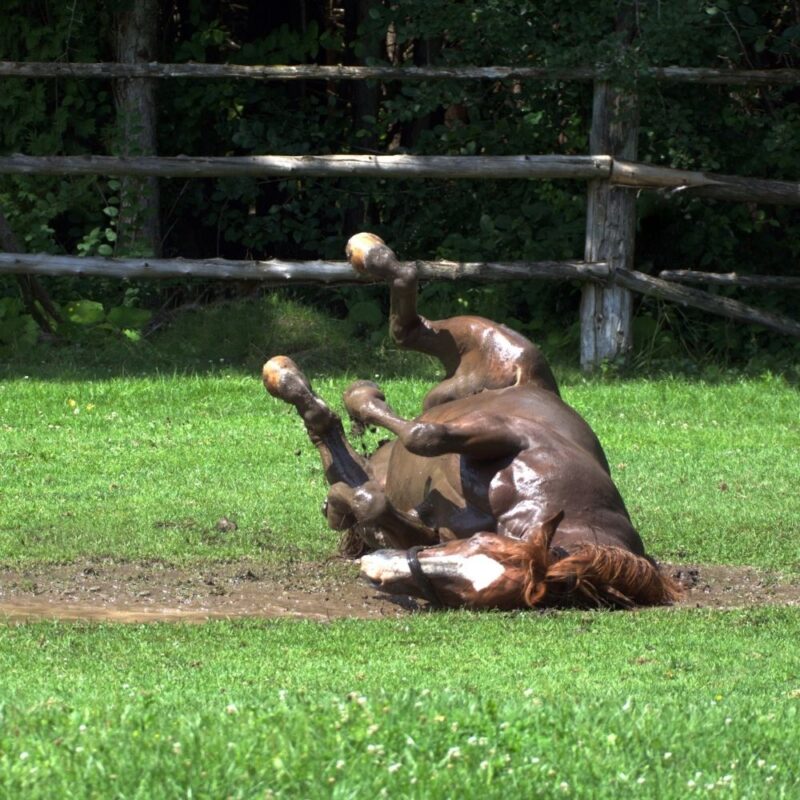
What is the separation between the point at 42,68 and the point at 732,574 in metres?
8.12

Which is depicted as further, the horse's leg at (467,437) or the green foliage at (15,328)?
the green foliage at (15,328)

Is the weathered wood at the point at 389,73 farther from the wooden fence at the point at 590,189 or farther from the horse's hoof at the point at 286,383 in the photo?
the horse's hoof at the point at 286,383

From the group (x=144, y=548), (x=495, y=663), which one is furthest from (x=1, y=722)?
(x=144, y=548)

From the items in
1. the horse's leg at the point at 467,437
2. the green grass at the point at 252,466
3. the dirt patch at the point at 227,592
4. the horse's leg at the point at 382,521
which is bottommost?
the green grass at the point at 252,466

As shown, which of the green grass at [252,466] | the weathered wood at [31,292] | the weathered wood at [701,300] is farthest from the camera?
the weathered wood at [31,292]

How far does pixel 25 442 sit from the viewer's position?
35.0ft

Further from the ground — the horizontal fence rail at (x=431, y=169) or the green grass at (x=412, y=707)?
the horizontal fence rail at (x=431, y=169)

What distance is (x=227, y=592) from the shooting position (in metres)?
7.26

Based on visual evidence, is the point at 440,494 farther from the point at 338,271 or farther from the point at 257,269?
the point at 257,269

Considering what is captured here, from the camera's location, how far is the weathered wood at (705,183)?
13148mm

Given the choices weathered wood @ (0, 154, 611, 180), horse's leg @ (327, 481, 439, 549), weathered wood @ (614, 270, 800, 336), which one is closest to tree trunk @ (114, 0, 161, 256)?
weathered wood @ (0, 154, 611, 180)

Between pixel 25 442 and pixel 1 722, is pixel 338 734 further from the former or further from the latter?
pixel 25 442

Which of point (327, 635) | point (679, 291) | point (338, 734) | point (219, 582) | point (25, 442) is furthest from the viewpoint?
point (679, 291)

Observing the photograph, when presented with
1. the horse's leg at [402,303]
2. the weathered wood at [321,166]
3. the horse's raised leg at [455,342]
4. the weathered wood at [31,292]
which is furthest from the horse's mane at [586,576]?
the weathered wood at [31,292]
